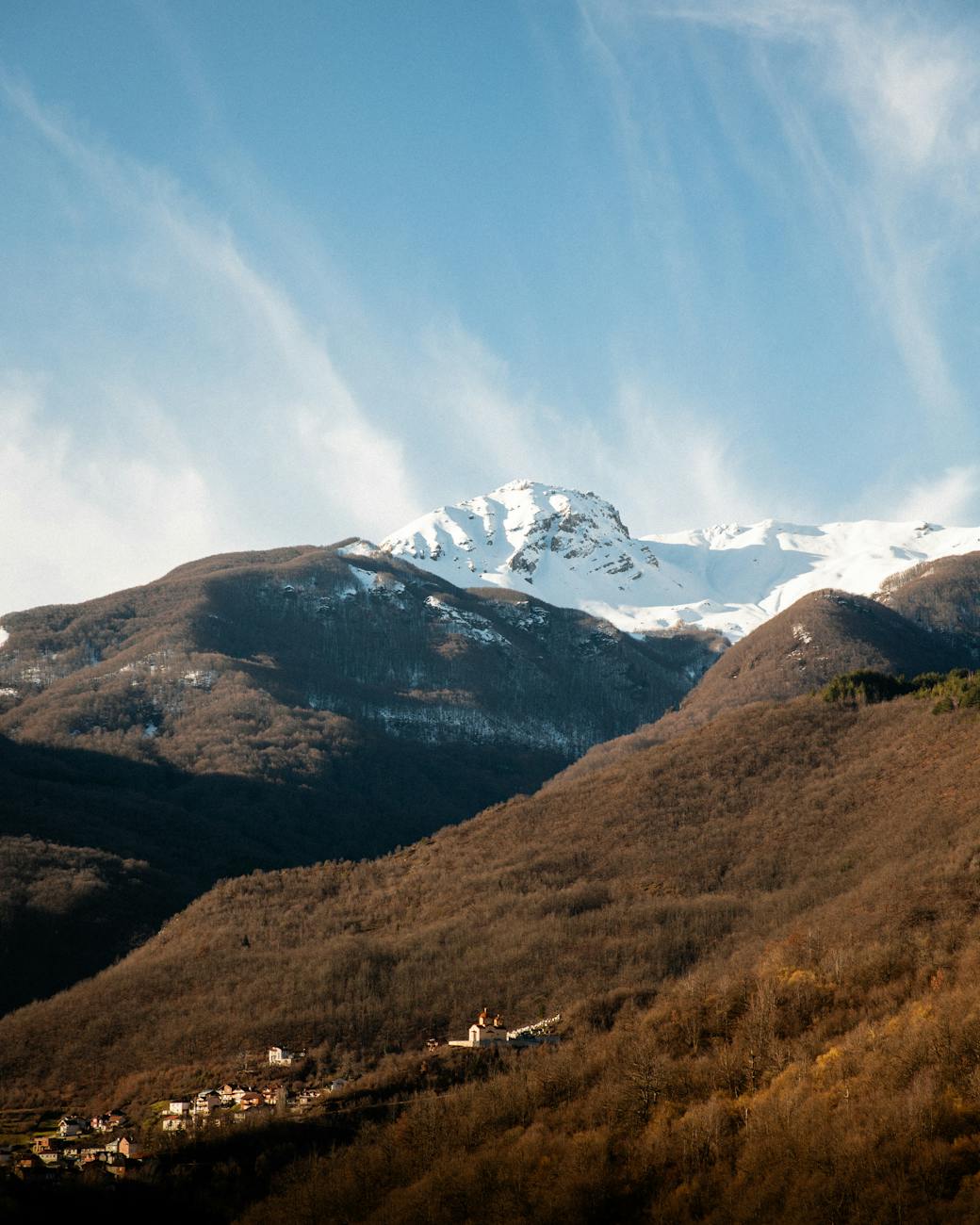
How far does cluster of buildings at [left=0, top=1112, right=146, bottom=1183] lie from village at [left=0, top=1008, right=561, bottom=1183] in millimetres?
35

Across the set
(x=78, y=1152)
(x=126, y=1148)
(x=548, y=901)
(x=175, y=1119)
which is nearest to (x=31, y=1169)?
(x=126, y=1148)

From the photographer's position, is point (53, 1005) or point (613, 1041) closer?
point (613, 1041)

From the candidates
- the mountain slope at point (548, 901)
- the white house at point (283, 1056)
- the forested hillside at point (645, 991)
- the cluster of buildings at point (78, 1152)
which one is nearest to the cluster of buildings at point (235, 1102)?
the cluster of buildings at point (78, 1152)

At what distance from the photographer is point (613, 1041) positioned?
48656 millimetres

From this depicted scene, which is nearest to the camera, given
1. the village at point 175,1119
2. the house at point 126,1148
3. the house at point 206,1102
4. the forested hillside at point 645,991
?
the forested hillside at point 645,991

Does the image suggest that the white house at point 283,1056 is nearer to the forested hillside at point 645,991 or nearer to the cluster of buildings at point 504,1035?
the forested hillside at point 645,991

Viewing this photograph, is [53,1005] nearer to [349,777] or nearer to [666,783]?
[666,783]

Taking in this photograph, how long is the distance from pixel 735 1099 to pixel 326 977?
36471mm

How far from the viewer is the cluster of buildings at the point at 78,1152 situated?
44500 mm

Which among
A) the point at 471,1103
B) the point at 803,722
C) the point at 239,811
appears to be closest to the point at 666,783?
the point at 803,722

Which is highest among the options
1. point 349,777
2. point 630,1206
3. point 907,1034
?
point 349,777

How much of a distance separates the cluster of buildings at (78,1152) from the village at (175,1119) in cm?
4

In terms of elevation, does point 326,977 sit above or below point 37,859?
below

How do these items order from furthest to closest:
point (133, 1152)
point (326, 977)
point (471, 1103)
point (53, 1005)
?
point (53, 1005) → point (326, 977) → point (133, 1152) → point (471, 1103)
